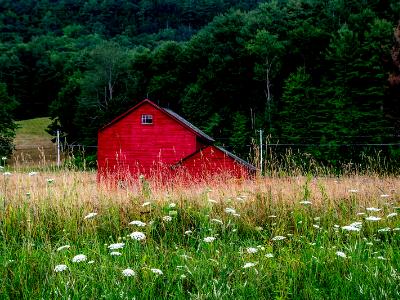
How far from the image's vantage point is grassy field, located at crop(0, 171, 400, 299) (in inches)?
139

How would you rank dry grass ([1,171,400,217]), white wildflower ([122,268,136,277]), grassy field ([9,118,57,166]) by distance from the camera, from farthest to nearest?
grassy field ([9,118,57,166]), dry grass ([1,171,400,217]), white wildflower ([122,268,136,277])

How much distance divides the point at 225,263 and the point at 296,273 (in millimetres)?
608

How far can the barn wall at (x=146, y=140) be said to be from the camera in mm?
34469

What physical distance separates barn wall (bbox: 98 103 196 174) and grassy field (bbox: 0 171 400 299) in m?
26.9

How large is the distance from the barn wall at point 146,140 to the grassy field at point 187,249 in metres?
26.9

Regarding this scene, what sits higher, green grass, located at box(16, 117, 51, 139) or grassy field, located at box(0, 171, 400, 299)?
green grass, located at box(16, 117, 51, 139)

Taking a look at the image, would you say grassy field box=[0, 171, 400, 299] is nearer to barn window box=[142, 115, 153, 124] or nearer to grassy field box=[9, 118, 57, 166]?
barn window box=[142, 115, 153, 124]

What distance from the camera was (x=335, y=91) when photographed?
1889 inches

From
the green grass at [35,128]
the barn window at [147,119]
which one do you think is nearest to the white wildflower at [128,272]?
the barn window at [147,119]

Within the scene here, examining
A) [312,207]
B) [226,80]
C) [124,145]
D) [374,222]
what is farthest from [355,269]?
[226,80]

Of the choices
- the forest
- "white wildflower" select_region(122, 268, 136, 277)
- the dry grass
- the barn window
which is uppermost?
the forest

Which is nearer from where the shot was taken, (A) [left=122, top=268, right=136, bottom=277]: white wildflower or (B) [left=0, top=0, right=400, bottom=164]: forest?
(A) [left=122, top=268, right=136, bottom=277]: white wildflower

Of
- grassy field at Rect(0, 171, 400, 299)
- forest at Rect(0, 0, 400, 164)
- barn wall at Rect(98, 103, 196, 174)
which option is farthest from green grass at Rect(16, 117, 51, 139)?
grassy field at Rect(0, 171, 400, 299)

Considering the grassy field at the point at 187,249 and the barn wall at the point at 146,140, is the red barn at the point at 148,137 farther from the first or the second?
the grassy field at the point at 187,249
